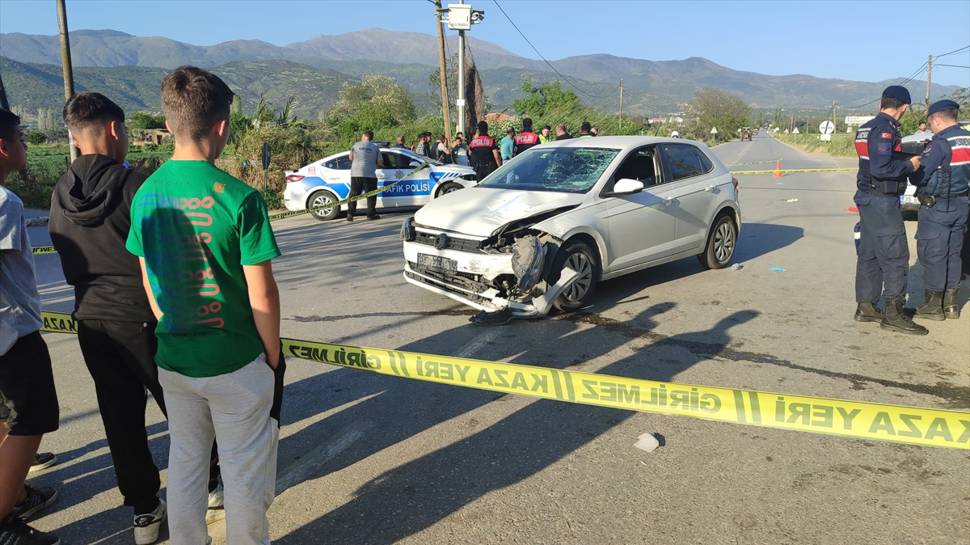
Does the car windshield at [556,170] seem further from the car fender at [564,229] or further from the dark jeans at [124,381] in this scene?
the dark jeans at [124,381]

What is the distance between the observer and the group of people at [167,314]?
6.94 feet

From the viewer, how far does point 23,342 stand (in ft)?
9.04

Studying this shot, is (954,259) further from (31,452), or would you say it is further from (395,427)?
(31,452)

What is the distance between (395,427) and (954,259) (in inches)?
217

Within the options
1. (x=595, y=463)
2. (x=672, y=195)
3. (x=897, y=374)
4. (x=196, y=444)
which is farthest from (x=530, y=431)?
(x=672, y=195)

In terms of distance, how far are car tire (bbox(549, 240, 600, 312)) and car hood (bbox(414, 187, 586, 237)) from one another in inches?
17.3

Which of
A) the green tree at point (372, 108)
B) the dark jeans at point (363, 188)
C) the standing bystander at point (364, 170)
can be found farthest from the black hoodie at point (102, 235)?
the green tree at point (372, 108)

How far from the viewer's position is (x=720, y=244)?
8.33 meters

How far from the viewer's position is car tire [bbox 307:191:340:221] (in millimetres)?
14125

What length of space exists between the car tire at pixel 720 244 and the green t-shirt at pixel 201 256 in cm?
689

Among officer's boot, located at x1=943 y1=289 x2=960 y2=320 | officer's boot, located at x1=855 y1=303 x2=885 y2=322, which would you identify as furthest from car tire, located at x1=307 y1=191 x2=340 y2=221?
officer's boot, located at x1=943 y1=289 x2=960 y2=320

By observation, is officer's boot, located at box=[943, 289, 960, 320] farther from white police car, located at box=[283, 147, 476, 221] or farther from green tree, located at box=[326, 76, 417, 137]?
green tree, located at box=[326, 76, 417, 137]

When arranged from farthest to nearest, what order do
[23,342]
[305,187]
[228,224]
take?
[305,187] < [23,342] < [228,224]

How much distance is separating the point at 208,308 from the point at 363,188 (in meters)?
11.9
